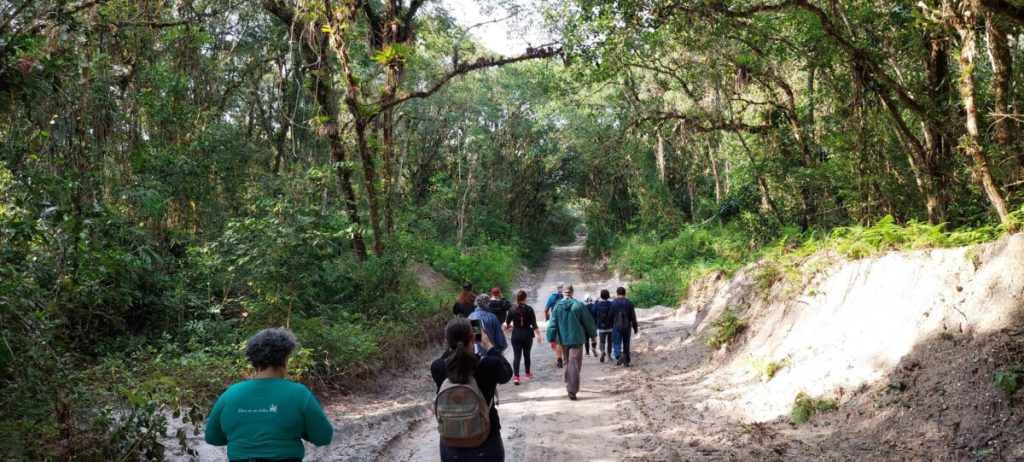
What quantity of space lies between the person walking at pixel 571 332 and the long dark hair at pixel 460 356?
5631 millimetres

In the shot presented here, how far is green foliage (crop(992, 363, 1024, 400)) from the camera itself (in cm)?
497

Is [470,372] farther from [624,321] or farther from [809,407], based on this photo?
[624,321]

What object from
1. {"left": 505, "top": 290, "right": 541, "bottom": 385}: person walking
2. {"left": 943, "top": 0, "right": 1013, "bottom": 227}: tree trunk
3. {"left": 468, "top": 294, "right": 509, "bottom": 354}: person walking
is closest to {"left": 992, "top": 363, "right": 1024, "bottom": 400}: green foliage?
{"left": 943, "top": 0, "right": 1013, "bottom": 227}: tree trunk

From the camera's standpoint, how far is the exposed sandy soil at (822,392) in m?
5.46

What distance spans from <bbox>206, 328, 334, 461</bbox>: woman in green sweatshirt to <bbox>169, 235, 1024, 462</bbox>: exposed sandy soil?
11.1ft

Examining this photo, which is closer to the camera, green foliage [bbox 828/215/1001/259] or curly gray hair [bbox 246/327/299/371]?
curly gray hair [bbox 246/327/299/371]

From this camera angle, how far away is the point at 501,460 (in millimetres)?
4152

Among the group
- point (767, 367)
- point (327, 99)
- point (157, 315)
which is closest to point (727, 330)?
point (767, 367)

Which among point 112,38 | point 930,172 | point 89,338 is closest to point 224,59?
point 112,38

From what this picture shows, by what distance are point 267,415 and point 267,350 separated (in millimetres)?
330

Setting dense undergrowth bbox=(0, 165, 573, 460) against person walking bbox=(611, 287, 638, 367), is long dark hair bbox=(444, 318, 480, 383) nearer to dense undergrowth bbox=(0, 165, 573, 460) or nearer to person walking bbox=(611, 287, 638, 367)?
dense undergrowth bbox=(0, 165, 573, 460)

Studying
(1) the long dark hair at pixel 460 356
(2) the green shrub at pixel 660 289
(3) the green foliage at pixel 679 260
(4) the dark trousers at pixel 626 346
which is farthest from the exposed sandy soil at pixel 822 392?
(2) the green shrub at pixel 660 289

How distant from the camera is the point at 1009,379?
16.5 feet

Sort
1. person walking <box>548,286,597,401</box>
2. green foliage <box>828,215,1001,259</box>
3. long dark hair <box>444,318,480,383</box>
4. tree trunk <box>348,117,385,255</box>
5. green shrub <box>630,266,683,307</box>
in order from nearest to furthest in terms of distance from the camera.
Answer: long dark hair <box>444,318,480,383</box> < green foliage <box>828,215,1001,259</box> < person walking <box>548,286,597,401</box> < tree trunk <box>348,117,385,255</box> < green shrub <box>630,266,683,307</box>
